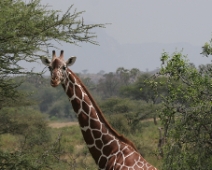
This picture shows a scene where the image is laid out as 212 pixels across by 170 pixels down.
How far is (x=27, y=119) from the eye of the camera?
1542cm

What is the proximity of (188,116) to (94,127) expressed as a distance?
225 cm

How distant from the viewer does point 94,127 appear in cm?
444

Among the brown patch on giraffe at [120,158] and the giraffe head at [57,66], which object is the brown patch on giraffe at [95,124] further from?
the giraffe head at [57,66]

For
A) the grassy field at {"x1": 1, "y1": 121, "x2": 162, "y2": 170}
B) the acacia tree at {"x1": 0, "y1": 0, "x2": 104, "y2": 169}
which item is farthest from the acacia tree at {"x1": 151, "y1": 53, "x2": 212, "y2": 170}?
the grassy field at {"x1": 1, "y1": 121, "x2": 162, "y2": 170}

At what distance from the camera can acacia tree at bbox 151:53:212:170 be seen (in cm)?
629

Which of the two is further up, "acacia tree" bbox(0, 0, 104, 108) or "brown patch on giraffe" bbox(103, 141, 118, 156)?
"acacia tree" bbox(0, 0, 104, 108)

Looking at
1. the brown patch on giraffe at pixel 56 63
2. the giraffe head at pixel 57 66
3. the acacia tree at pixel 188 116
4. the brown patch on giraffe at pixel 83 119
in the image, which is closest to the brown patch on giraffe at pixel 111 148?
the brown patch on giraffe at pixel 83 119

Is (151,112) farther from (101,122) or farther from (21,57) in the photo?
(101,122)

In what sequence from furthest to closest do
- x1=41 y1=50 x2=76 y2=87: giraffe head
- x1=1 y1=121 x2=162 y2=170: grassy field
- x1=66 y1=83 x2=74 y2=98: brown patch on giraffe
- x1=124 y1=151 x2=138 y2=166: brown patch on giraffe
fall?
x1=1 y1=121 x2=162 y2=170: grassy field
x1=66 y1=83 x2=74 y2=98: brown patch on giraffe
x1=124 y1=151 x2=138 y2=166: brown patch on giraffe
x1=41 y1=50 x2=76 y2=87: giraffe head

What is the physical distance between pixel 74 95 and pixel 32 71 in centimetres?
271

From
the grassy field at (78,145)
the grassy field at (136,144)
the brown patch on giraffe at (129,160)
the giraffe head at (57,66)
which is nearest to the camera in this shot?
the giraffe head at (57,66)

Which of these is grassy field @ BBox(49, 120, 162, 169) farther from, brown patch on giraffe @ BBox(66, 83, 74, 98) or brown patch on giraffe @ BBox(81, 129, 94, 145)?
brown patch on giraffe @ BBox(66, 83, 74, 98)

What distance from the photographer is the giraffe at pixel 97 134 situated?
14.2ft

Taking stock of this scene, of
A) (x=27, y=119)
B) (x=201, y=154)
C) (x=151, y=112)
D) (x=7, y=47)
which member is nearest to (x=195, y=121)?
(x=201, y=154)
